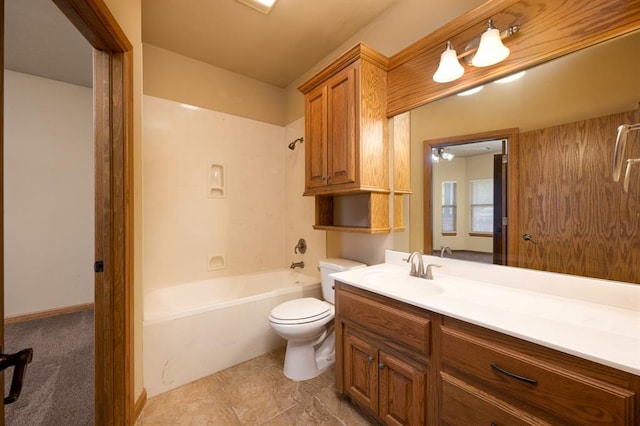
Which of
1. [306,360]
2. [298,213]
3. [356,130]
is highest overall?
[356,130]

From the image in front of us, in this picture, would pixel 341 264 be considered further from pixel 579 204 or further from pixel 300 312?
pixel 579 204

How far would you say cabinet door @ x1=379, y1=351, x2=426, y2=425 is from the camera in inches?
43.0

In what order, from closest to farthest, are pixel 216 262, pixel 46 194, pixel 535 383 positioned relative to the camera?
pixel 535 383, pixel 216 262, pixel 46 194

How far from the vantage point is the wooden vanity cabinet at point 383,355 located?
1.09m

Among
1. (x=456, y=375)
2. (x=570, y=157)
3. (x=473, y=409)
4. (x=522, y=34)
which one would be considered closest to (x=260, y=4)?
(x=522, y=34)

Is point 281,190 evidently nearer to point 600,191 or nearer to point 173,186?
point 173,186

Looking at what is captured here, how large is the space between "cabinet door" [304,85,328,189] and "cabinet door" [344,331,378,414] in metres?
1.13

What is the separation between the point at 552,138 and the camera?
3.72ft

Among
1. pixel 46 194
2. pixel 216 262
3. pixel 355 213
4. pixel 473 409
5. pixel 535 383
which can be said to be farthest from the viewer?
pixel 46 194

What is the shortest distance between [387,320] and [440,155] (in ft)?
3.53

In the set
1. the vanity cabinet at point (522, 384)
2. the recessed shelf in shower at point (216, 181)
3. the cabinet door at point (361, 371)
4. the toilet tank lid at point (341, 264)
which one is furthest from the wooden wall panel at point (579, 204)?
the recessed shelf in shower at point (216, 181)

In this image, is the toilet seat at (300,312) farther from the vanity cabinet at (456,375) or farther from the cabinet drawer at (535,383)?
the cabinet drawer at (535,383)

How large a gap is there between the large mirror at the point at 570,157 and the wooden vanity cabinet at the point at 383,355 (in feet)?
2.08

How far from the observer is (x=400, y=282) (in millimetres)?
1485
